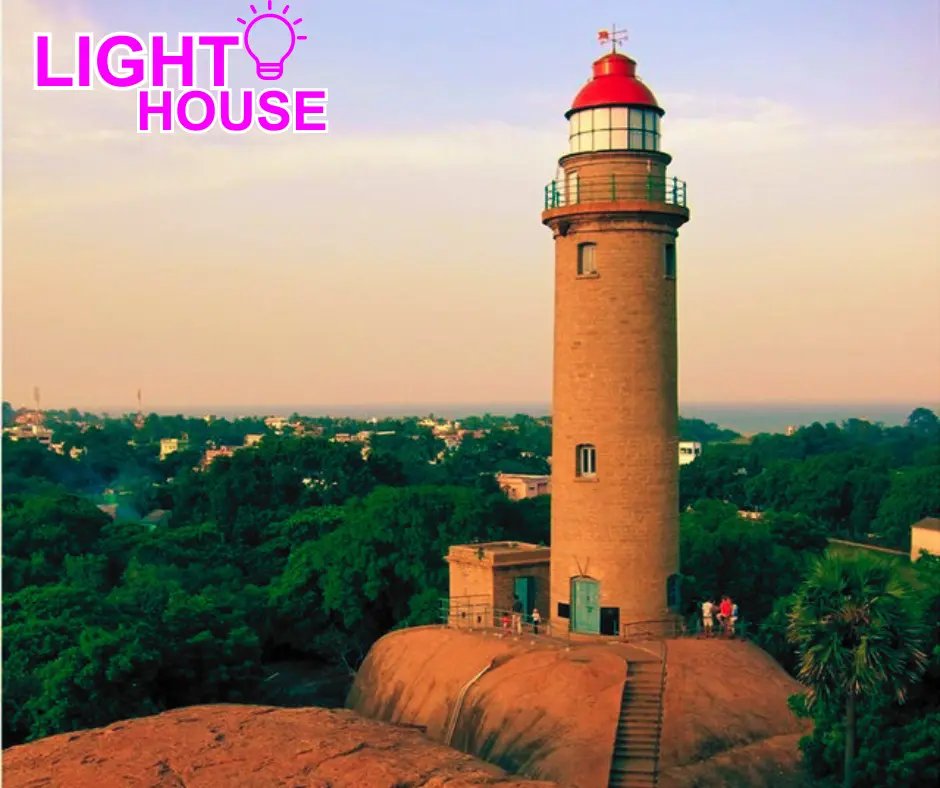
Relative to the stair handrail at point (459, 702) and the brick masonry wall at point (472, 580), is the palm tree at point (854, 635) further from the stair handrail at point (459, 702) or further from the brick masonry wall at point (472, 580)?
the brick masonry wall at point (472, 580)

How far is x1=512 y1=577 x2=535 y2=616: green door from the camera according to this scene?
33.2 metres

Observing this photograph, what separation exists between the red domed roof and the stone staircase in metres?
15.2

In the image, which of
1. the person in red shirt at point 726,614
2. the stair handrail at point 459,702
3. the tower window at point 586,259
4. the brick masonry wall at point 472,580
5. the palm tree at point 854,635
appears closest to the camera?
the palm tree at point 854,635

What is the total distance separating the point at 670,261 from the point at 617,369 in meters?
3.57

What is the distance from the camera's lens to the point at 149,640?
28.4 m

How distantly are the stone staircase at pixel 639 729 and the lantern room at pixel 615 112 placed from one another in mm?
14203

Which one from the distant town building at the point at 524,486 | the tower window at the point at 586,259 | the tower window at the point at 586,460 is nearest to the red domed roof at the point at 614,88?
the tower window at the point at 586,259

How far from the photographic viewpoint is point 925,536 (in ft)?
214

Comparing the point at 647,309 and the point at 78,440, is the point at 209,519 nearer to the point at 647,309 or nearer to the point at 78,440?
the point at 647,309

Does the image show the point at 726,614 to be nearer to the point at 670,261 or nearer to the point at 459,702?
the point at 459,702

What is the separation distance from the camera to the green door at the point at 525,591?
33.2 m

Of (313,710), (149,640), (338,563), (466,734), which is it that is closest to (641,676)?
(466,734)

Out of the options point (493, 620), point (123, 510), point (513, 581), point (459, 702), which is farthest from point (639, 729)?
point (123, 510)

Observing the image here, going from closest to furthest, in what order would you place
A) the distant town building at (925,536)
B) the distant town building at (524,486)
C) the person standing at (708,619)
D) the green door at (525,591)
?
1. the person standing at (708,619)
2. the green door at (525,591)
3. the distant town building at (925,536)
4. the distant town building at (524,486)
